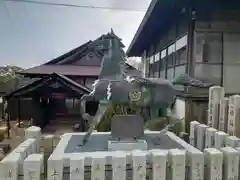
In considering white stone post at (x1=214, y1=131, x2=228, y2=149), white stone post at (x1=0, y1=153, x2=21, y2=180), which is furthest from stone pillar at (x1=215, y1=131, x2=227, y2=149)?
white stone post at (x1=0, y1=153, x2=21, y2=180)

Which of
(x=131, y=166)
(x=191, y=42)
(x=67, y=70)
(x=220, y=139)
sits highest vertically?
(x=191, y=42)

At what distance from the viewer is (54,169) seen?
2.14 m

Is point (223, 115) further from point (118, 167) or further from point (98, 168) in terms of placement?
point (98, 168)

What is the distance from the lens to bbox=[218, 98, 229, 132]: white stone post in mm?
3463

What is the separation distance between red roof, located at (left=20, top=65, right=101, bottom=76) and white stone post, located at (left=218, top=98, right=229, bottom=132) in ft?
24.4

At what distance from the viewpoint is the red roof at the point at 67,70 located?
10430mm

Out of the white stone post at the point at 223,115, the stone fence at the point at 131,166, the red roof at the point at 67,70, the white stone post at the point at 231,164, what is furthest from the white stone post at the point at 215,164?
the red roof at the point at 67,70

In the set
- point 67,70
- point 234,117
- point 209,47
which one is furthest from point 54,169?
point 67,70

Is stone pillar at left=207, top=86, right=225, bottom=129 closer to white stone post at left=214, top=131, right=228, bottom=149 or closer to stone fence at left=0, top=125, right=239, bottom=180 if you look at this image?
white stone post at left=214, top=131, right=228, bottom=149

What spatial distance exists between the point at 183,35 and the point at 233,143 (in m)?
4.02

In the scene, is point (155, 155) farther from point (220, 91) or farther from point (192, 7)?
point (192, 7)

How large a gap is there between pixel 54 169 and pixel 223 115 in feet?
8.36

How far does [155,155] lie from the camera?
7.16ft

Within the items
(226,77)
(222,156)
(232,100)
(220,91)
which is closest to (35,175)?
(222,156)
